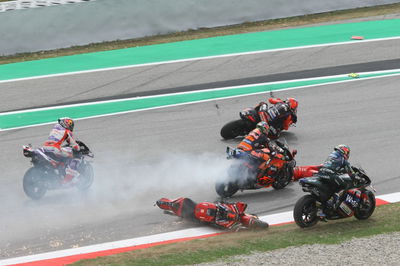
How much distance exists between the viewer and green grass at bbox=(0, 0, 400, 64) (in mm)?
25897

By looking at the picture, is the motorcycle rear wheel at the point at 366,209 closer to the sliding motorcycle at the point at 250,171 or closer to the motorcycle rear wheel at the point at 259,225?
the motorcycle rear wheel at the point at 259,225

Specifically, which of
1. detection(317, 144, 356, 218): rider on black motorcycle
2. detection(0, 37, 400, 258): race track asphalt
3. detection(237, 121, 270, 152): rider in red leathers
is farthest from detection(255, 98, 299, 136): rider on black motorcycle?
detection(317, 144, 356, 218): rider on black motorcycle

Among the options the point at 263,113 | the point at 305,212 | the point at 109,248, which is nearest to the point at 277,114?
the point at 263,113

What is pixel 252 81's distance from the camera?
22172 mm

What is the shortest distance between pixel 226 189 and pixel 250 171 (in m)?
0.62

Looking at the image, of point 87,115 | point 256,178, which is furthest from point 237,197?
point 87,115

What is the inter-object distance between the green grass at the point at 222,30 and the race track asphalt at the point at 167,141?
2.87 metres

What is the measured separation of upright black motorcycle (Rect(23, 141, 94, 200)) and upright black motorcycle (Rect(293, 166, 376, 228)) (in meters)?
4.92

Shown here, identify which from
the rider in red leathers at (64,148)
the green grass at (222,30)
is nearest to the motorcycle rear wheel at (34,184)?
the rider in red leathers at (64,148)

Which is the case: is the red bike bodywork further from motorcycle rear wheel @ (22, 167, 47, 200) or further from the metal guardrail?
the metal guardrail

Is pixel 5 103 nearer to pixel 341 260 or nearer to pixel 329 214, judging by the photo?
pixel 329 214

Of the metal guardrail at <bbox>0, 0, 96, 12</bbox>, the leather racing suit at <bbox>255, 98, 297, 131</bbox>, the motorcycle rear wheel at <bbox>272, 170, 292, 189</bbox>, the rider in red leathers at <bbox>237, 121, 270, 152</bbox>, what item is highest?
the metal guardrail at <bbox>0, 0, 96, 12</bbox>

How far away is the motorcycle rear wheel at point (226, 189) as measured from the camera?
14.1 metres

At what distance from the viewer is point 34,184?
46.9 ft
